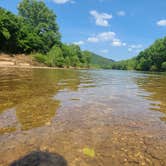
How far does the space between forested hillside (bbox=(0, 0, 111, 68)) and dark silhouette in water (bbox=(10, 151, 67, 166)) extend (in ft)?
114

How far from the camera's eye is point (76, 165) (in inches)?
75.6

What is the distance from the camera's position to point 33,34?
43344mm

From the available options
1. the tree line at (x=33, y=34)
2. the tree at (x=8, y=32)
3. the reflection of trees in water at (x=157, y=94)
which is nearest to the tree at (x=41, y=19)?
the tree line at (x=33, y=34)

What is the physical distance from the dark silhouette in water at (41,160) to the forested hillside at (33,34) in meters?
34.9

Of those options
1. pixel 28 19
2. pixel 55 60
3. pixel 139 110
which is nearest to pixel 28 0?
pixel 28 19

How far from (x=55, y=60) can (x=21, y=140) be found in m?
42.1

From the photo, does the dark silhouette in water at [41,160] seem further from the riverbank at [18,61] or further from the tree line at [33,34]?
the tree line at [33,34]

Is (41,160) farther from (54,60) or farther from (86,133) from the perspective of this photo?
(54,60)

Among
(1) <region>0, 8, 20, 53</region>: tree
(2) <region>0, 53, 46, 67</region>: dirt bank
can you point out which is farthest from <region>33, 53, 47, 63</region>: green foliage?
(1) <region>0, 8, 20, 53</region>: tree

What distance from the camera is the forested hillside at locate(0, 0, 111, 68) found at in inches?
1405

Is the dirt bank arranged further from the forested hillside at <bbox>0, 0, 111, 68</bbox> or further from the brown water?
the brown water

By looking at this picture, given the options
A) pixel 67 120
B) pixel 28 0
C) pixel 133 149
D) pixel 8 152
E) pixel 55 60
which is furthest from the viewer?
pixel 28 0

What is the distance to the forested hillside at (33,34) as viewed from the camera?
3569 centimetres

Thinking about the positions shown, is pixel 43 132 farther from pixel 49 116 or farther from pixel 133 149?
pixel 133 149
